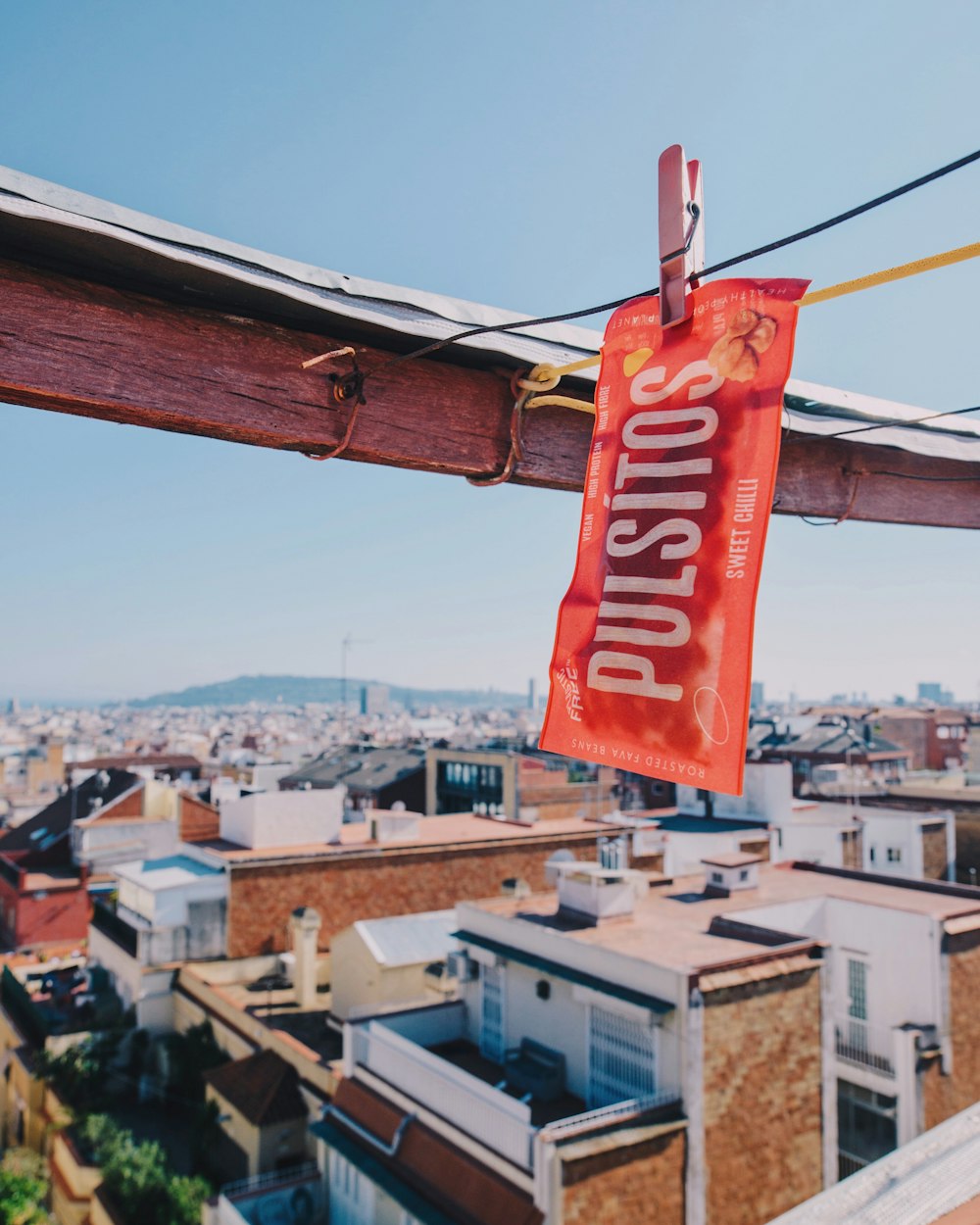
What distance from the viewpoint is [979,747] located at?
53469 mm

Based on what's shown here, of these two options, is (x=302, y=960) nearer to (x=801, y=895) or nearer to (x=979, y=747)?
(x=801, y=895)

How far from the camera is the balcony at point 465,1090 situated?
10414 millimetres

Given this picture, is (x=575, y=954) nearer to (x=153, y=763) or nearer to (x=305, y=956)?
(x=305, y=956)

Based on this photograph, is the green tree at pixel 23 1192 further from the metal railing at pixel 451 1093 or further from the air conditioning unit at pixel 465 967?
the air conditioning unit at pixel 465 967

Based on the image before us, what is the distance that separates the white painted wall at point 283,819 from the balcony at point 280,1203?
36.7ft

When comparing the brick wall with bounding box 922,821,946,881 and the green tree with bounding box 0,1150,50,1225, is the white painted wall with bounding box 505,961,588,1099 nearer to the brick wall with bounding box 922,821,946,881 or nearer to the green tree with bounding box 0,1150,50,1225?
the green tree with bounding box 0,1150,50,1225

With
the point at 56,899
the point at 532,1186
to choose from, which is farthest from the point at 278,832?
the point at 532,1186

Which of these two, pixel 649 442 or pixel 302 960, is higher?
pixel 649 442

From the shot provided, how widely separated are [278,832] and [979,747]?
46.4 metres

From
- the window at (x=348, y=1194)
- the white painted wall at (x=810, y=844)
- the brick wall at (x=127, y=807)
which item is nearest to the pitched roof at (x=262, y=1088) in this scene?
the window at (x=348, y=1194)

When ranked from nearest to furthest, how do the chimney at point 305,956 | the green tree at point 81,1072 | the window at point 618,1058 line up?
the window at point 618,1058, the green tree at point 81,1072, the chimney at point 305,956

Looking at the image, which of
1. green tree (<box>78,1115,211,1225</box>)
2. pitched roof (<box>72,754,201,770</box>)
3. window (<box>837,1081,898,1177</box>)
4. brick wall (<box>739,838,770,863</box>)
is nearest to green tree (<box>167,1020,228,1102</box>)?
green tree (<box>78,1115,211,1225</box>)

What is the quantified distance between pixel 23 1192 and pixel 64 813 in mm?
23111

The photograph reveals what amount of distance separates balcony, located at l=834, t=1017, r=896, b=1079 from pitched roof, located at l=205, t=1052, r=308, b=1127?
9895 mm
